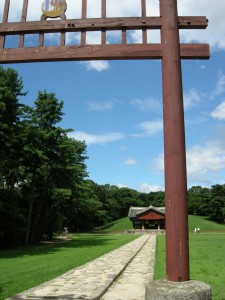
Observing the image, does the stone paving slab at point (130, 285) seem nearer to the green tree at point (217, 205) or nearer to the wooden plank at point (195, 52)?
the wooden plank at point (195, 52)

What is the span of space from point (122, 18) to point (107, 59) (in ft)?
2.20

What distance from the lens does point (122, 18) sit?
5332 millimetres

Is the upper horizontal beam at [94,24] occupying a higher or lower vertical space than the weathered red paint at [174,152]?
higher

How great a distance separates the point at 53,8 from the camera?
555 centimetres

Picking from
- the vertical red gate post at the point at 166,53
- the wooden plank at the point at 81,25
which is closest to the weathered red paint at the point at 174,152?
the vertical red gate post at the point at 166,53

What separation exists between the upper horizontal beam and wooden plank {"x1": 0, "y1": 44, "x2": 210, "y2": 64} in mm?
307

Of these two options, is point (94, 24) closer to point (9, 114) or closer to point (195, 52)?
point (195, 52)

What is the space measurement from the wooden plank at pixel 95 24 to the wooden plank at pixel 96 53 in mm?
308

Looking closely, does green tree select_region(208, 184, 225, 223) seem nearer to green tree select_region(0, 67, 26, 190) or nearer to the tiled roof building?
the tiled roof building

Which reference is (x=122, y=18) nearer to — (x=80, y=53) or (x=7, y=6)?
(x=80, y=53)

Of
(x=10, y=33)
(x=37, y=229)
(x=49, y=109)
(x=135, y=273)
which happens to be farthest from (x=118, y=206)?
(x=10, y=33)

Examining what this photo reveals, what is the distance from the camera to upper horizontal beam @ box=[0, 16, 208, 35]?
17.3 feet

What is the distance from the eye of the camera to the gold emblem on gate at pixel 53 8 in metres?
5.54

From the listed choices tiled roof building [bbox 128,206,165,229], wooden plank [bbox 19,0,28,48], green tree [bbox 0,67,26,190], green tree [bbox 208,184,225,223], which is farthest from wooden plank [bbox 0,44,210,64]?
green tree [bbox 208,184,225,223]
